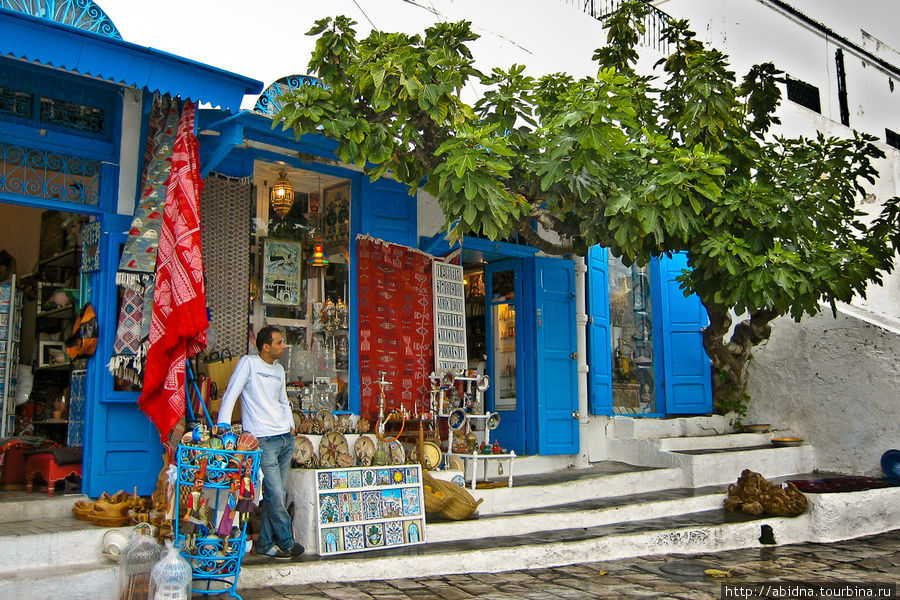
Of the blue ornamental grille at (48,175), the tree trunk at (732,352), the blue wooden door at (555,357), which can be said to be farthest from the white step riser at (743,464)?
the blue ornamental grille at (48,175)

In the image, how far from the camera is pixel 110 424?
19.6 ft

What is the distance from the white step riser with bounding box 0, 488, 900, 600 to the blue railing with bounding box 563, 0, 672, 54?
7.17m

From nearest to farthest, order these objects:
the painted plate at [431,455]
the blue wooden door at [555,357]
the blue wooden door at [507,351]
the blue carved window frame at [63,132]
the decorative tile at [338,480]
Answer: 1. the blue carved window frame at [63,132]
2. the decorative tile at [338,480]
3. the painted plate at [431,455]
4. the blue wooden door at [555,357]
5. the blue wooden door at [507,351]

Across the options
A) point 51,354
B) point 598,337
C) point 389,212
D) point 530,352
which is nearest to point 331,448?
point 389,212

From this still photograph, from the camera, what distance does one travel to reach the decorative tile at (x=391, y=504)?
6.12 metres

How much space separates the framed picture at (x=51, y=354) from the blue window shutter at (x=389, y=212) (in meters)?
3.07

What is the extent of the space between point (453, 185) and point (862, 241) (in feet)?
17.7

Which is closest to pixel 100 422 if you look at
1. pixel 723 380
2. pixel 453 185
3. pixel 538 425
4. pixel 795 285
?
pixel 453 185

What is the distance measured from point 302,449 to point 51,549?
6.44 feet

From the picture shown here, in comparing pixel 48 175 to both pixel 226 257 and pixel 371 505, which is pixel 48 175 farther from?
pixel 371 505

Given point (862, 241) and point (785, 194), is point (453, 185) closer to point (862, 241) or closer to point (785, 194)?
point (785, 194)

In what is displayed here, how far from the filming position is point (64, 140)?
6.05 m

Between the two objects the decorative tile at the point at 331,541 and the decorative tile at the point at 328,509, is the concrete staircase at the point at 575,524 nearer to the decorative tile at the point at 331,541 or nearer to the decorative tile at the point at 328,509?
the decorative tile at the point at 331,541

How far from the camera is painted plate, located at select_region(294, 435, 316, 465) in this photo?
20.5 feet
